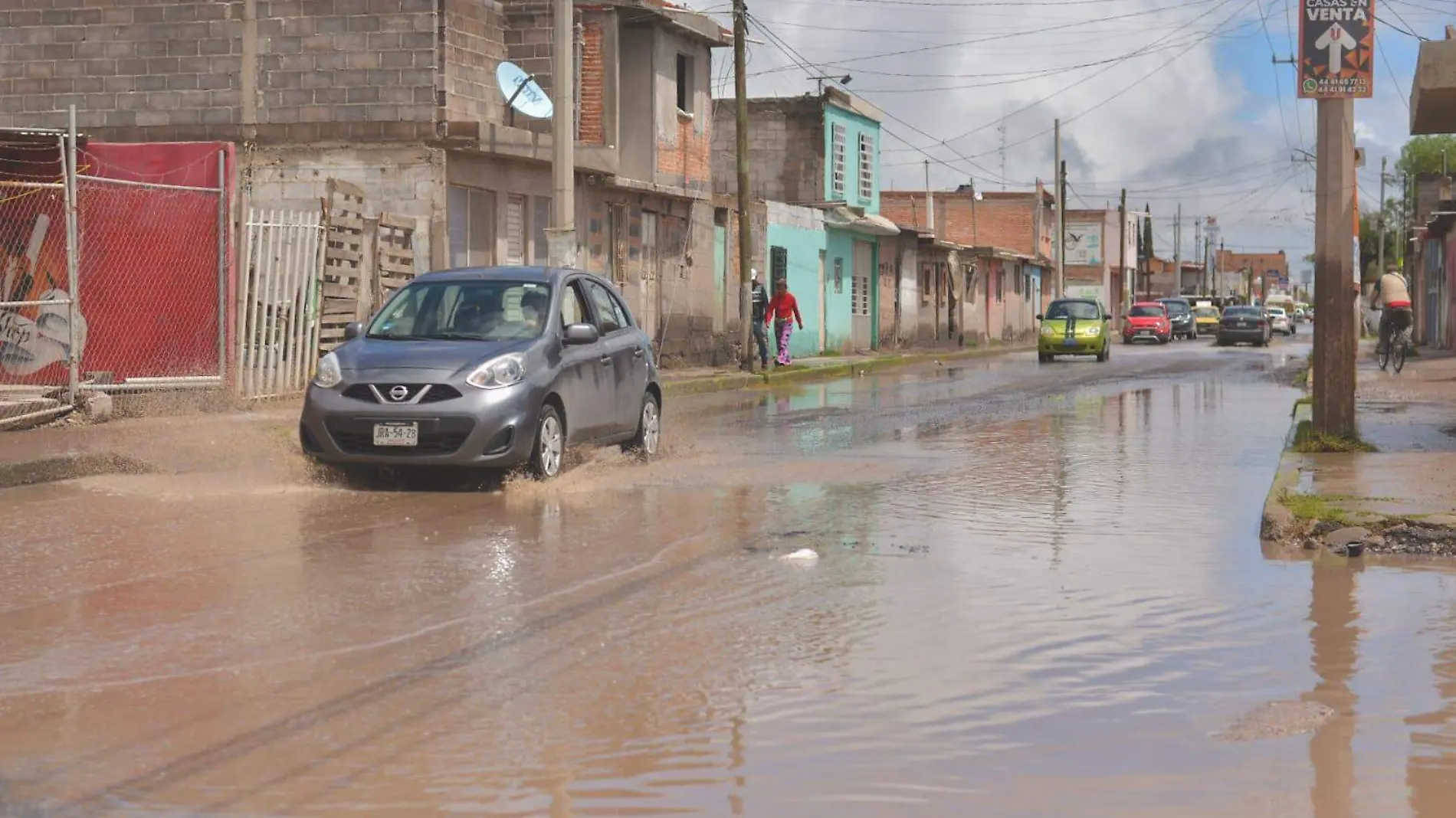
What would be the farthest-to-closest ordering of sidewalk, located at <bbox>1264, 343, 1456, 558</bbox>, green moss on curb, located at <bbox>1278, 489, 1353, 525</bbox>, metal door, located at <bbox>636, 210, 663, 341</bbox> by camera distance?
metal door, located at <bbox>636, 210, 663, 341</bbox> < green moss on curb, located at <bbox>1278, 489, 1353, 525</bbox> < sidewalk, located at <bbox>1264, 343, 1456, 558</bbox>

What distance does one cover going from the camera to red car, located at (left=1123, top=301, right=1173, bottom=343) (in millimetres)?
64562

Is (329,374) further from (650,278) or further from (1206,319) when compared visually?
(1206,319)

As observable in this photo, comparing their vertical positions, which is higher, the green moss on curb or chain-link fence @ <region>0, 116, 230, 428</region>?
chain-link fence @ <region>0, 116, 230, 428</region>

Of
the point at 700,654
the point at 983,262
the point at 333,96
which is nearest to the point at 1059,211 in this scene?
the point at 983,262

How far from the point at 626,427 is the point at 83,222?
757cm

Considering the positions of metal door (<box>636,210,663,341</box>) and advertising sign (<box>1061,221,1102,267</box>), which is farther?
advertising sign (<box>1061,221,1102,267</box>)

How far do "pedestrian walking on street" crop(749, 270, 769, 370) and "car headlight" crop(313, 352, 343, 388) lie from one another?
20902 millimetres

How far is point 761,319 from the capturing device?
3462cm

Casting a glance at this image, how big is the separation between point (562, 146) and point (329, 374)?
9.13m

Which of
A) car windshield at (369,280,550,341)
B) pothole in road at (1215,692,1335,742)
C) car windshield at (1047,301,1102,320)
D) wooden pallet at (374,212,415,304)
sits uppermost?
wooden pallet at (374,212,415,304)

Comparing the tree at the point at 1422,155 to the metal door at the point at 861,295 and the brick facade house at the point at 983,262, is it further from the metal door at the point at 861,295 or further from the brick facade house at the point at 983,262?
the metal door at the point at 861,295

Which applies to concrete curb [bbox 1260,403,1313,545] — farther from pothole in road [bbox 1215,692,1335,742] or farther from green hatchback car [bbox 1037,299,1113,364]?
green hatchback car [bbox 1037,299,1113,364]

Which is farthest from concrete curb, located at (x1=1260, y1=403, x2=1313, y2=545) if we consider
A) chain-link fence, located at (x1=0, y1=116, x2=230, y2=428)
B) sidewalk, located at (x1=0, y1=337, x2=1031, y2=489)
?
chain-link fence, located at (x1=0, y1=116, x2=230, y2=428)

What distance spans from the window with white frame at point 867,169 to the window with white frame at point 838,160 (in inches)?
72.3
